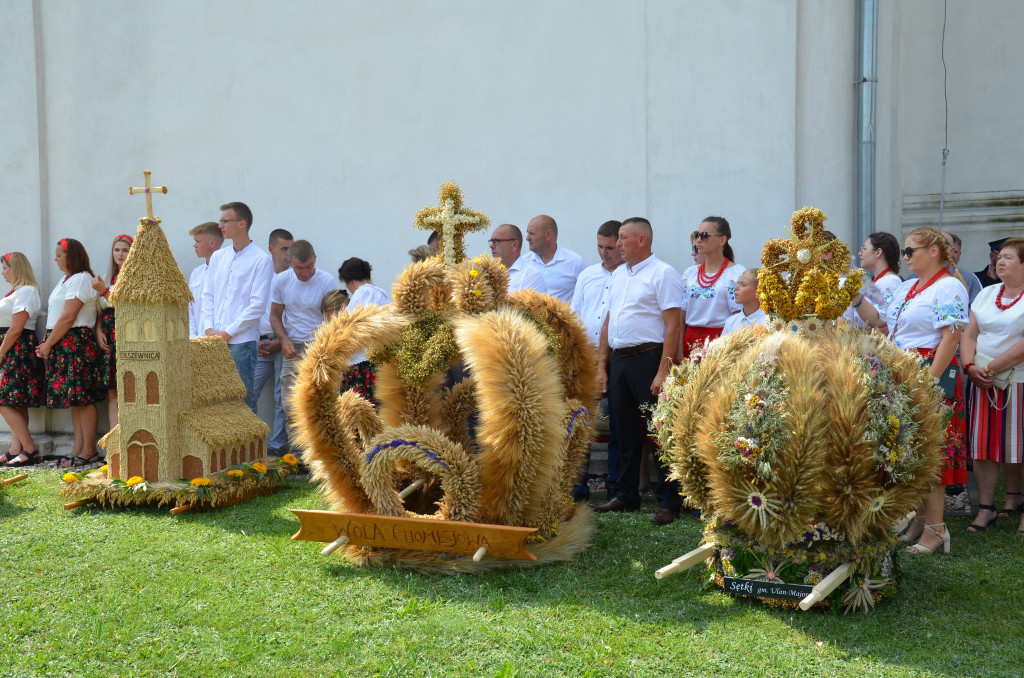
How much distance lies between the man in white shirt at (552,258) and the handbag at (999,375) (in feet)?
11.4

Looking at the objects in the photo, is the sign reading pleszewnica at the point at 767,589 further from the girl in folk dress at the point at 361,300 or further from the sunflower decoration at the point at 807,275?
the girl in folk dress at the point at 361,300

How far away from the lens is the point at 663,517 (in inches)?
251

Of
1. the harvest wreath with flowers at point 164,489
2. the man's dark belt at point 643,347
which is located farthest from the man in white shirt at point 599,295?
the harvest wreath with flowers at point 164,489

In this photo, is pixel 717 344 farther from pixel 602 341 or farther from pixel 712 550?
pixel 602 341

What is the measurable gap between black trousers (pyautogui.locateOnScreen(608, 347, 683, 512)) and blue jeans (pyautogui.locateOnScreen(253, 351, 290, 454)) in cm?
393

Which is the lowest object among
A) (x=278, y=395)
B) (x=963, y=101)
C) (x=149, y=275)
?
(x=278, y=395)

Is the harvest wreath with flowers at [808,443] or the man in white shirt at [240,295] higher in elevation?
the man in white shirt at [240,295]

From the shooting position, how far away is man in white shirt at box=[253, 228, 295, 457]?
925 cm

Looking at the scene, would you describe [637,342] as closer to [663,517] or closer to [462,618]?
[663,517]

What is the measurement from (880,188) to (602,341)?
441 cm

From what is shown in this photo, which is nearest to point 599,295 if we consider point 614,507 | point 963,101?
point 614,507

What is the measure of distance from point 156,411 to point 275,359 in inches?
98.3

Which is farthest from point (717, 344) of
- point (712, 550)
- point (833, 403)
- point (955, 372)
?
point (955, 372)

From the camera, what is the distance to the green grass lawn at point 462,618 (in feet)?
13.4
